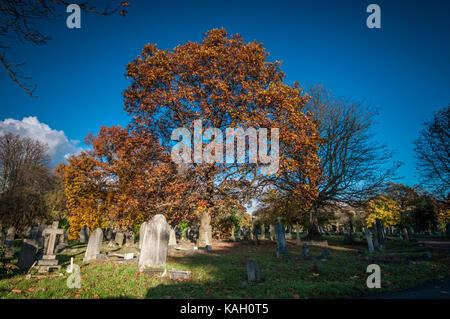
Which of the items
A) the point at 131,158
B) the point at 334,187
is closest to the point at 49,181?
the point at 131,158

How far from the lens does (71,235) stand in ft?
71.2

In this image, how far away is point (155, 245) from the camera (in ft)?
29.7

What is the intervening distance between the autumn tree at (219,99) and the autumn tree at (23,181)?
55.9 feet

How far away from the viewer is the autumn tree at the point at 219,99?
13047 millimetres

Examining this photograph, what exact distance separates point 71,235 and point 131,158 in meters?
13.2

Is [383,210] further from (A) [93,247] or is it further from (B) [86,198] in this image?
(B) [86,198]

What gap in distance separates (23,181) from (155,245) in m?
29.3

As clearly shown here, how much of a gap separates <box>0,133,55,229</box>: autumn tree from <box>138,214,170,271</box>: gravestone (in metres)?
20.6

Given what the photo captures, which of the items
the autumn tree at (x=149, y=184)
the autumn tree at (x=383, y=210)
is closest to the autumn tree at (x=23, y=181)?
the autumn tree at (x=149, y=184)

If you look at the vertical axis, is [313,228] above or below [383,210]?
below

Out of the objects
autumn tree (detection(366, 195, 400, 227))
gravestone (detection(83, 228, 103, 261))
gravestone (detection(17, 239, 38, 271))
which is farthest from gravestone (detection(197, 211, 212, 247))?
autumn tree (detection(366, 195, 400, 227))

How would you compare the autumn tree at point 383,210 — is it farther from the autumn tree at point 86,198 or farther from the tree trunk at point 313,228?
the autumn tree at point 86,198

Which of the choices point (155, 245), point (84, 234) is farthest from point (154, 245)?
point (84, 234)

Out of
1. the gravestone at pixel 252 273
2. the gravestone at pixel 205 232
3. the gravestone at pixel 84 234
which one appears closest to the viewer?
the gravestone at pixel 252 273
